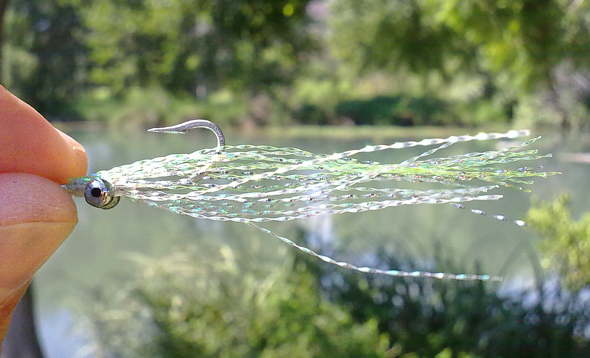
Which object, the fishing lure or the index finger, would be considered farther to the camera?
the fishing lure

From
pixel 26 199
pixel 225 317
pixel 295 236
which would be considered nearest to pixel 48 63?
pixel 295 236

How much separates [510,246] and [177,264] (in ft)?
7.78

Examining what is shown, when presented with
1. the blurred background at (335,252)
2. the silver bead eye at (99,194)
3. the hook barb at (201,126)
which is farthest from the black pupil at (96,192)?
the blurred background at (335,252)

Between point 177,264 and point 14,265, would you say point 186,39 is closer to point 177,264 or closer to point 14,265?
point 177,264

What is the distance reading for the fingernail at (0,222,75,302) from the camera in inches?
18.9

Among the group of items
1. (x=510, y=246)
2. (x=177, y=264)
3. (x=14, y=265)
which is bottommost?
(x=510, y=246)

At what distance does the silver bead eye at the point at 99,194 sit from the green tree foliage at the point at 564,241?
1.99 meters

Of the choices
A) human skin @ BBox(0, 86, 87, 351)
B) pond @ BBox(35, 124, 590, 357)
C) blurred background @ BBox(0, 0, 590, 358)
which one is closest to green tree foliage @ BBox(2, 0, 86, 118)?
pond @ BBox(35, 124, 590, 357)

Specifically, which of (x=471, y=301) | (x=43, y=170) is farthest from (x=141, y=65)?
(x=43, y=170)

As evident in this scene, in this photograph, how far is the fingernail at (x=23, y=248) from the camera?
0.48m

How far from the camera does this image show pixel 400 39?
259 cm

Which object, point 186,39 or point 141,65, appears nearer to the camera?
point 141,65

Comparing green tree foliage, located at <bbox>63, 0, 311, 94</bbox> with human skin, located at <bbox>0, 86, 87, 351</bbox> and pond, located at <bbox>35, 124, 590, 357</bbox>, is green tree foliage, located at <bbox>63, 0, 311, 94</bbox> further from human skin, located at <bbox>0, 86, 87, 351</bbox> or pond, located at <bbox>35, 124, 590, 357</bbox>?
human skin, located at <bbox>0, 86, 87, 351</bbox>

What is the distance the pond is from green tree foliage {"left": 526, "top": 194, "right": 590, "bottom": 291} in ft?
0.40
